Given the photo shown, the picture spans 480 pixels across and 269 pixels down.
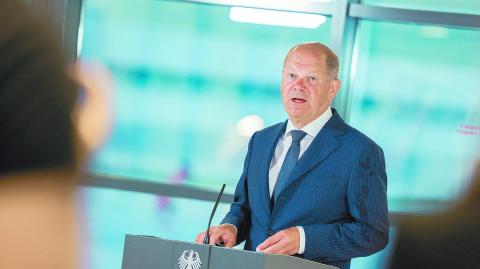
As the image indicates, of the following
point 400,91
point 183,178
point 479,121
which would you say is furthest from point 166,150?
point 479,121

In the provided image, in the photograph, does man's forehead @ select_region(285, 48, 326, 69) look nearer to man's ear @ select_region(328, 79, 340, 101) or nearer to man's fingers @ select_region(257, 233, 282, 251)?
man's ear @ select_region(328, 79, 340, 101)

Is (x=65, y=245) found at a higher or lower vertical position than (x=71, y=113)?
lower

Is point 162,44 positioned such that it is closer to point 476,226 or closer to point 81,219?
point 81,219

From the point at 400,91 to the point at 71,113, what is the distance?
71.5 inches

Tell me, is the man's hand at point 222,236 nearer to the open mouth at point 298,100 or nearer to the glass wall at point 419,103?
the open mouth at point 298,100

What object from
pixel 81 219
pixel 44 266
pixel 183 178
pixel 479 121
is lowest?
pixel 44 266

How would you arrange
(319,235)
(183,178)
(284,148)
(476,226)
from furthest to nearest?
(183,178), (476,226), (284,148), (319,235)

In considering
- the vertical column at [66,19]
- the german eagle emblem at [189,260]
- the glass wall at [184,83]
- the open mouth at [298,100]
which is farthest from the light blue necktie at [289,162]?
the vertical column at [66,19]

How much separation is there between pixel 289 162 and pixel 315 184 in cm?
13

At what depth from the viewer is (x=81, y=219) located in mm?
4715

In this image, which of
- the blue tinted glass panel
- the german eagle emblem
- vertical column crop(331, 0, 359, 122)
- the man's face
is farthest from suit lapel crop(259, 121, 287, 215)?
the blue tinted glass panel

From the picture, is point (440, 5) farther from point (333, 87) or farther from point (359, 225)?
point (359, 225)

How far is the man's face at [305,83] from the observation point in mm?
2820

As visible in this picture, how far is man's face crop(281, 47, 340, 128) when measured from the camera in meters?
→ 2.82
